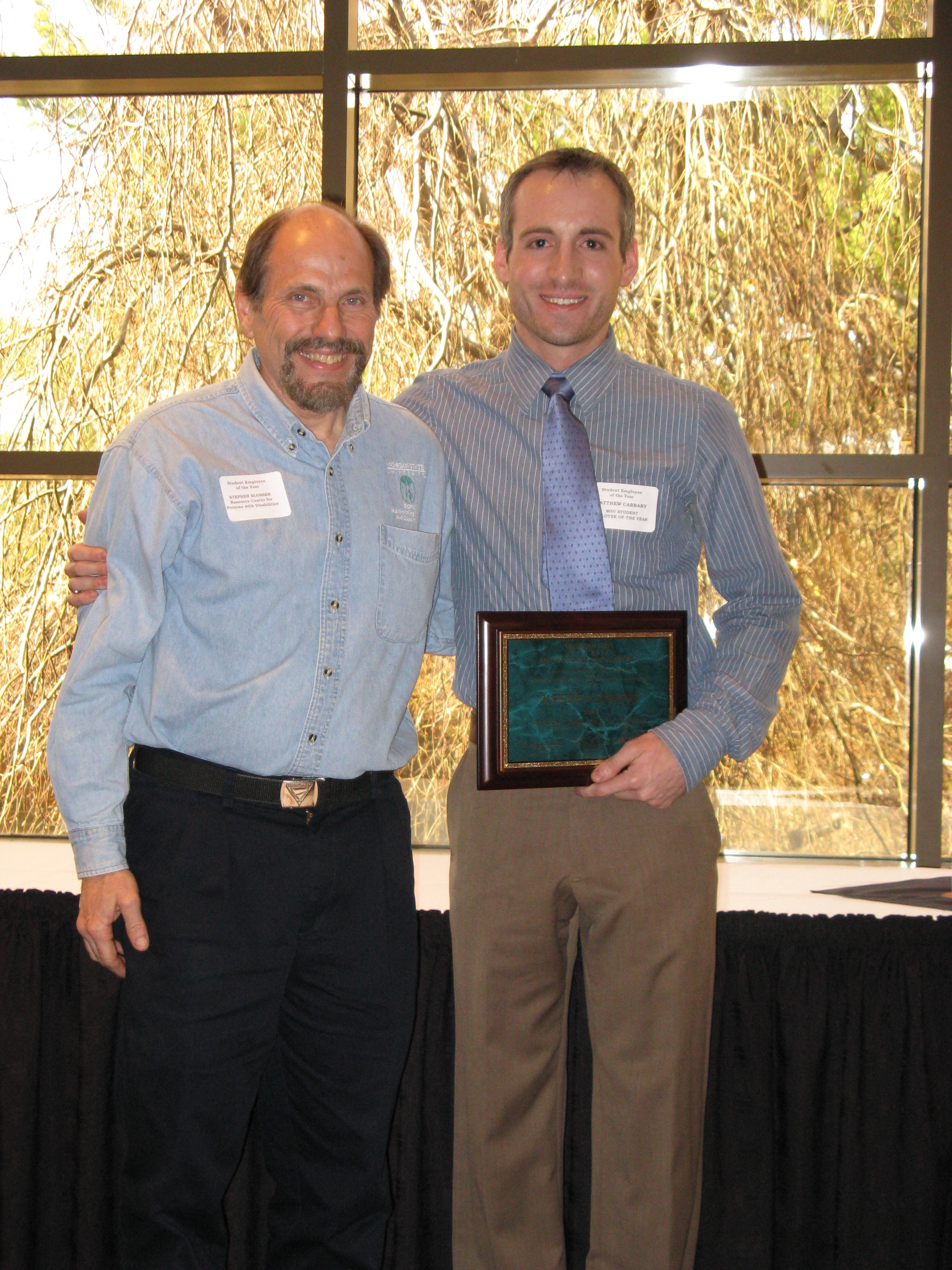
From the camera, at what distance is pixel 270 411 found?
4.94 ft

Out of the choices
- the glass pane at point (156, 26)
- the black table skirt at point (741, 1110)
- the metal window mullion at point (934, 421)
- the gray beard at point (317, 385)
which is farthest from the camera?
the glass pane at point (156, 26)

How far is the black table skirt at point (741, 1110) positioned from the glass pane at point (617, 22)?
2626 millimetres

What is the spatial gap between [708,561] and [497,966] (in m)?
0.81

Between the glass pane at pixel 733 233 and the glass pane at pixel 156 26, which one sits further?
the glass pane at pixel 156 26

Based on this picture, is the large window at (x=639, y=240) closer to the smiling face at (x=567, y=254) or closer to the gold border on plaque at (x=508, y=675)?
the smiling face at (x=567, y=254)

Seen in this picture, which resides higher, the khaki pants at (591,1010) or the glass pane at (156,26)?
the glass pane at (156,26)

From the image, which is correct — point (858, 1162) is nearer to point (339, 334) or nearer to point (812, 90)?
point (339, 334)

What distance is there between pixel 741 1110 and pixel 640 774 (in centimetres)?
85

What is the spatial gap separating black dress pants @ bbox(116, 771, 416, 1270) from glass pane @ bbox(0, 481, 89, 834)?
1.92 metres

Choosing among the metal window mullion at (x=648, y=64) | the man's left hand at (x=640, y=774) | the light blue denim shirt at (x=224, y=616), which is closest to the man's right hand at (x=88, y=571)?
the light blue denim shirt at (x=224, y=616)

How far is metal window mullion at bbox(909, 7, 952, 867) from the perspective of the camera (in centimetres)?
290

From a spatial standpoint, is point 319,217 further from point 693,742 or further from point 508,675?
point 693,742

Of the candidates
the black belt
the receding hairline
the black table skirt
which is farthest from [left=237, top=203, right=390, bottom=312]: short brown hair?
the black table skirt

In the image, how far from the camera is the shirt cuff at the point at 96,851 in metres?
1.38
